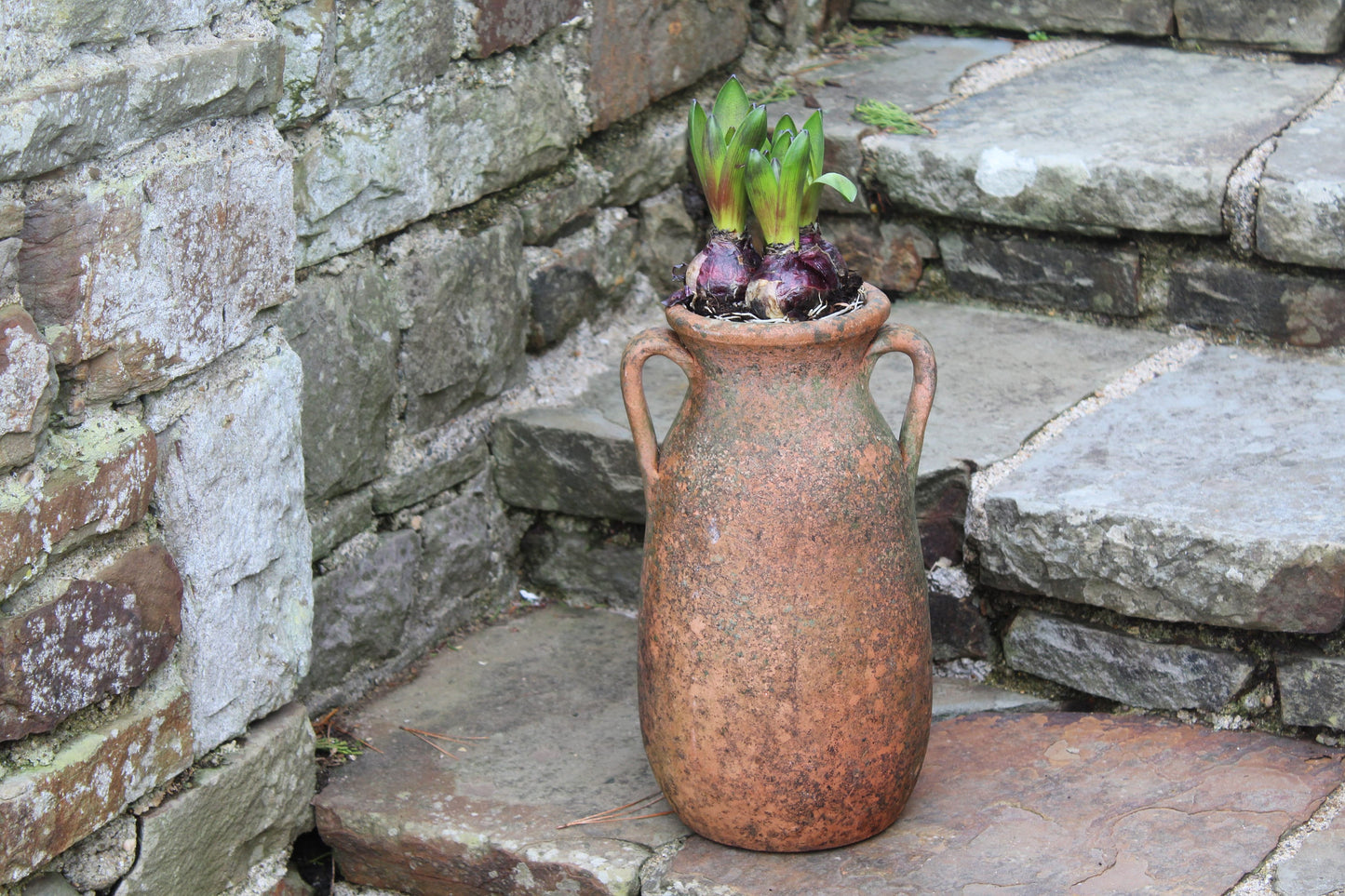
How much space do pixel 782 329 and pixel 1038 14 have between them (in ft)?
5.88

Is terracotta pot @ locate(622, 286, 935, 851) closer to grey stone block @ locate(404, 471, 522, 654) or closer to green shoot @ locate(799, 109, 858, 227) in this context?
green shoot @ locate(799, 109, 858, 227)

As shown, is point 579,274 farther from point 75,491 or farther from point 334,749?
point 75,491

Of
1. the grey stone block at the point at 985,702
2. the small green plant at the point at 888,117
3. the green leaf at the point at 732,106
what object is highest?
the green leaf at the point at 732,106

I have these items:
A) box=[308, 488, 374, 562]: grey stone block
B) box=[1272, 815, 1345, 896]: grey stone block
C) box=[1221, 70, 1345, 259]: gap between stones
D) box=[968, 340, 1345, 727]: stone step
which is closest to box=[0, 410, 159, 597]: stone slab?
box=[308, 488, 374, 562]: grey stone block

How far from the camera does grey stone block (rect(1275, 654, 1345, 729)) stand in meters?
1.89

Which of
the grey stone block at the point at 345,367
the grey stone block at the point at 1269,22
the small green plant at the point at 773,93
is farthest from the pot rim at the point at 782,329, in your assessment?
the grey stone block at the point at 1269,22

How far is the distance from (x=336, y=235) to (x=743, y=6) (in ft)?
3.83

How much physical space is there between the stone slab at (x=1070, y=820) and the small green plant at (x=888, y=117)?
120 centimetres

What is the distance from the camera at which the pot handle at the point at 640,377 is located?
1.71 metres

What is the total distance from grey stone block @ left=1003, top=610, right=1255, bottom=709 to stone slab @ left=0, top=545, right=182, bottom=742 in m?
1.22

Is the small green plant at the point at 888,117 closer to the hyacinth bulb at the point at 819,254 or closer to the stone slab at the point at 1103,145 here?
the stone slab at the point at 1103,145

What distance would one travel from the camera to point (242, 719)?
1846 mm

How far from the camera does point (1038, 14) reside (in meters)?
3.05

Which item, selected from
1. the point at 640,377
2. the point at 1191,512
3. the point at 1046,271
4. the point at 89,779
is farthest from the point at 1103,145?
the point at 89,779
